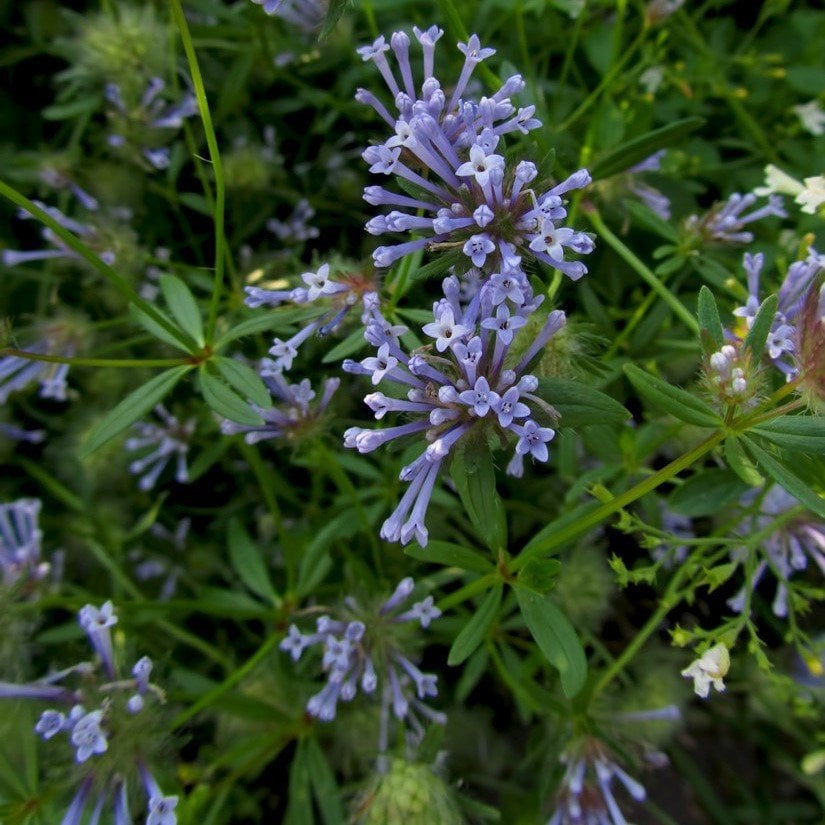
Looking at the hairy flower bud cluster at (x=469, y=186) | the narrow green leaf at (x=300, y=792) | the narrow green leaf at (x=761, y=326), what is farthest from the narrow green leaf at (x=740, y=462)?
the narrow green leaf at (x=300, y=792)

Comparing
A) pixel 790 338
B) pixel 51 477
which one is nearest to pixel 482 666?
pixel 790 338

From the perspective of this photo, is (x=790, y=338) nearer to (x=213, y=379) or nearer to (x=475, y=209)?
(x=475, y=209)

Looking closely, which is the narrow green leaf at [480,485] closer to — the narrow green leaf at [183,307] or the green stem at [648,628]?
the green stem at [648,628]

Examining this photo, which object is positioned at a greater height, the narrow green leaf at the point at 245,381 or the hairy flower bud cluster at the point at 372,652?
the narrow green leaf at the point at 245,381

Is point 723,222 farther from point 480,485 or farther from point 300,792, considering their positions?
point 300,792

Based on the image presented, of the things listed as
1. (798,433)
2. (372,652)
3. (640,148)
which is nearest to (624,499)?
(798,433)

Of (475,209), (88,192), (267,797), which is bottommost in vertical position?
(267,797)

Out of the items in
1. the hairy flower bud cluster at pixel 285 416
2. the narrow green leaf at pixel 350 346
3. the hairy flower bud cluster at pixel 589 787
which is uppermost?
the narrow green leaf at pixel 350 346
